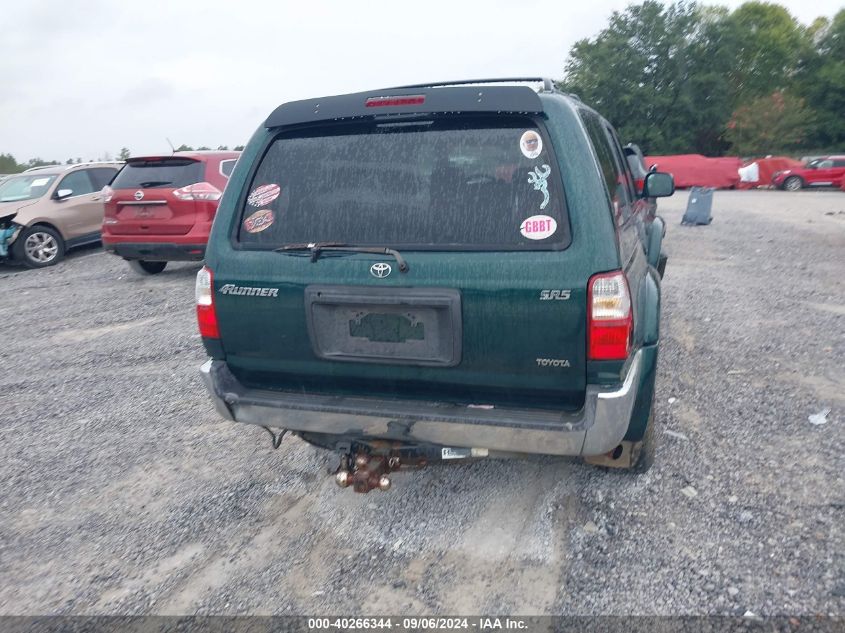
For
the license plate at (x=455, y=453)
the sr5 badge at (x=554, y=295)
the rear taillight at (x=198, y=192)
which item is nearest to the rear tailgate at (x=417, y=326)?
the sr5 badge at (x=554, y=295)

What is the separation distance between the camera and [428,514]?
11.1 feet

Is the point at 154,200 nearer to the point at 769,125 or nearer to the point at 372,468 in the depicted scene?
the point at 372,468

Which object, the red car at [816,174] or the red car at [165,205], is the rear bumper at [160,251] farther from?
the red car at [816,174]

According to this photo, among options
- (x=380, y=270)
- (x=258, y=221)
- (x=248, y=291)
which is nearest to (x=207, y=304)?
(x=248, y=291)

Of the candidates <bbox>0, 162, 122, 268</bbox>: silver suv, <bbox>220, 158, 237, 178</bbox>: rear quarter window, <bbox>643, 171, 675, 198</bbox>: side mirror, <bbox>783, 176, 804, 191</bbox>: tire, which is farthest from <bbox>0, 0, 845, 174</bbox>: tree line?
<bbox>643, 171, 675, 198</bbox>: side mirror

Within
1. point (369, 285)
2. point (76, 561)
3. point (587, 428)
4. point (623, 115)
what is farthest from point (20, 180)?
point (623, 115)

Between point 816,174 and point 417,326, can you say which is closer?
point 417,326

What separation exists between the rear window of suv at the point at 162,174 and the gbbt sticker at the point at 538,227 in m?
7.19

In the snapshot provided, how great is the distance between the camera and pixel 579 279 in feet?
8.18

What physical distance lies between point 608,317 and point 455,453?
0.92 m

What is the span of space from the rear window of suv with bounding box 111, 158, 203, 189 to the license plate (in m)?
7.04

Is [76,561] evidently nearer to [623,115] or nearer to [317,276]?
[317,276]

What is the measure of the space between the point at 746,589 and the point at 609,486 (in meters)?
0.91

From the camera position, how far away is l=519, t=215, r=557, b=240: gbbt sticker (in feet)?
8.45
